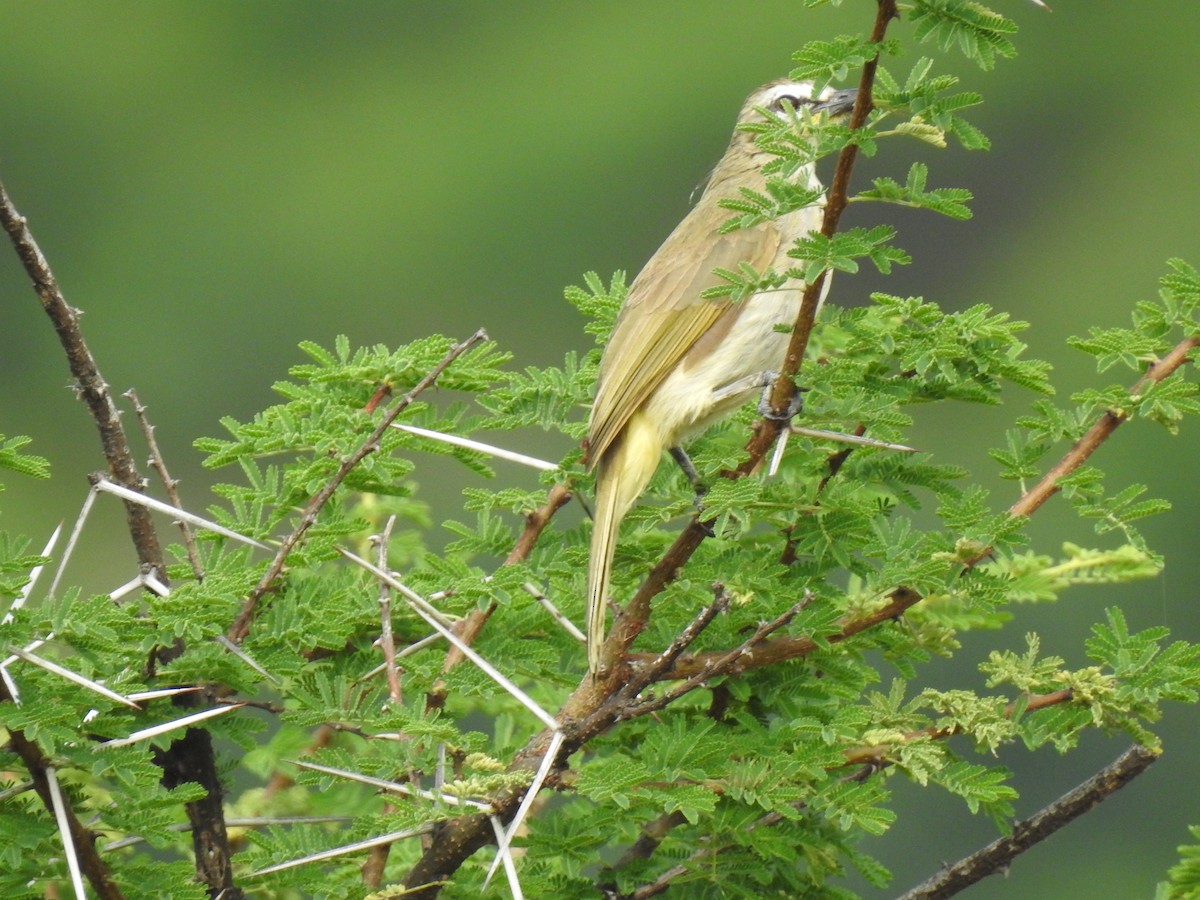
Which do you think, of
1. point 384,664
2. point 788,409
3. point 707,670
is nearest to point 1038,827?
point 707,670

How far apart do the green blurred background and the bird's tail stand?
470 inches

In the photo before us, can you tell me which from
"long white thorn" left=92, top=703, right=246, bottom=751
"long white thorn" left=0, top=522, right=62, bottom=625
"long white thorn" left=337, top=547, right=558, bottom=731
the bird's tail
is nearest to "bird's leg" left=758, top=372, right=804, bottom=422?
the bird's tail

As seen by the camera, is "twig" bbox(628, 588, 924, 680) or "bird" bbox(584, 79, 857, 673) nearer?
"twig" bbox(628, 588, 924, 680)

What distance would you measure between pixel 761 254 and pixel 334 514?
1.48 m

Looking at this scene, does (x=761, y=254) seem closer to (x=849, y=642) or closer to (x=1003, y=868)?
(x=849, y=642)

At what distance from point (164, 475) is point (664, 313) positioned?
138 centimetres

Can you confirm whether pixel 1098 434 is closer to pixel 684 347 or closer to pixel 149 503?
pixel 684 347

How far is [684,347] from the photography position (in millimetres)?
3512

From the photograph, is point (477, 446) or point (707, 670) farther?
point (477, 446)

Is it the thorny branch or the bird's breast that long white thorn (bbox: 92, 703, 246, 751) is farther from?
the bird's breast

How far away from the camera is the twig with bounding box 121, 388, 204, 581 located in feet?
7.89

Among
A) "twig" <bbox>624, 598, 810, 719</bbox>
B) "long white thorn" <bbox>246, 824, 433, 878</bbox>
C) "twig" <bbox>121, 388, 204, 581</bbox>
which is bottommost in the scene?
"long white thorn" <bbox>246, 824, 433, 878</bbox>

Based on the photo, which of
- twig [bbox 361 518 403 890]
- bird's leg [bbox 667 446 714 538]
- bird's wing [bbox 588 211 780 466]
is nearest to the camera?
twig [bbox 361 518 403 890]

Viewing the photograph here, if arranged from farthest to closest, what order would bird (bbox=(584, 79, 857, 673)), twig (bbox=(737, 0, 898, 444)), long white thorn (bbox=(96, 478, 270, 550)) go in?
bird (bbox=(584, 79, 857, 673))
long white thorn (bbox=(96, 478, 270, 550))
twig (bbox=(737, 0, 898, 444))
